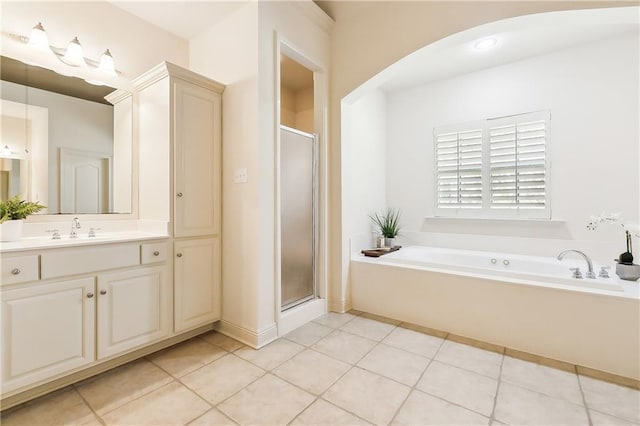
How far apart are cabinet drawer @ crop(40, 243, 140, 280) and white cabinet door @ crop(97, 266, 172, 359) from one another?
7 centimetres

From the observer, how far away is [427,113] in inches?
147

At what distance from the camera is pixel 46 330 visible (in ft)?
5.16

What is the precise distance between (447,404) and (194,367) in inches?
61.6

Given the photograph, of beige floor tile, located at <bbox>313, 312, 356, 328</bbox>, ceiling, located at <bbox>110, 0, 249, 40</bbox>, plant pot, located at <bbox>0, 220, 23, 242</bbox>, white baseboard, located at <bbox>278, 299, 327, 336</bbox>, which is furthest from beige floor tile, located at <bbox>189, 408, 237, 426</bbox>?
ceiling, located at <bbox>110, 0, 249, 40</bbox>

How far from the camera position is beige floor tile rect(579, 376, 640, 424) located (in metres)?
1.50

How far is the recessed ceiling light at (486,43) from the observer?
276 cm

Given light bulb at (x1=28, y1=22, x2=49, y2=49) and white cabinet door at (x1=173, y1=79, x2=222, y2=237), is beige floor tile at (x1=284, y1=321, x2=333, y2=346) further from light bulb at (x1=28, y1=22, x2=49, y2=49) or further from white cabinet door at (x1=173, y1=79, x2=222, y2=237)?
light bulb at (x1=28, y1=22, x2=49, y2=49)

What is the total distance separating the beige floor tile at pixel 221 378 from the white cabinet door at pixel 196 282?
44 cm

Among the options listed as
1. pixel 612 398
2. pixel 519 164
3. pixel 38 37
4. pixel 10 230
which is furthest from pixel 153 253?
pixel 519 164

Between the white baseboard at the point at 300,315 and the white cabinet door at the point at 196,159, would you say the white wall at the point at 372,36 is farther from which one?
the white cabinet door at the point at 196,159

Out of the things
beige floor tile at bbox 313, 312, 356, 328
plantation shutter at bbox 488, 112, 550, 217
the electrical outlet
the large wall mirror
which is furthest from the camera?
plantation shutter at bbox 488, 112, 550, 217

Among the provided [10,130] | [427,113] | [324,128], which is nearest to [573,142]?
[427,113]

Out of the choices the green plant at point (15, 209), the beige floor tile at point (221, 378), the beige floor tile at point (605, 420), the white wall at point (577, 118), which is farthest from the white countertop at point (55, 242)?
the white wall at point (577, 118)

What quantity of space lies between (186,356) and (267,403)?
2.75 feet
